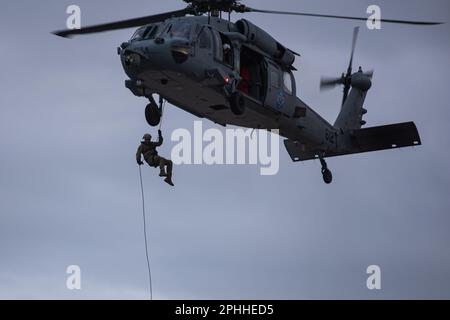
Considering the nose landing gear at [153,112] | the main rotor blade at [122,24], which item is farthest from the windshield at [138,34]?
the nose landing gear at [153,112]

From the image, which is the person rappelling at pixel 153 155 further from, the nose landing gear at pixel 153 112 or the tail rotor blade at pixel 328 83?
the tail rotor blade at pixel 328 83

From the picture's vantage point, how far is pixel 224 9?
33.1 m

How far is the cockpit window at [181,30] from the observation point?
30.3 metres

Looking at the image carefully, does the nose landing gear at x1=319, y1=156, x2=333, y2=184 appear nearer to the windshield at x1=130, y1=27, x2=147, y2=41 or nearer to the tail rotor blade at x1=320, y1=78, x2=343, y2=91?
the tail rotor blade at x1=320, y1=78, x2=343, y2=91

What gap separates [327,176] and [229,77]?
22.9ft

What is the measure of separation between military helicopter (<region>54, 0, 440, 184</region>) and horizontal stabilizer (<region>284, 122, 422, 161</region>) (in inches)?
1.2

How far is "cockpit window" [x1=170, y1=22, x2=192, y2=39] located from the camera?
99.3 feet

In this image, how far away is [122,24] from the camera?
32.0m

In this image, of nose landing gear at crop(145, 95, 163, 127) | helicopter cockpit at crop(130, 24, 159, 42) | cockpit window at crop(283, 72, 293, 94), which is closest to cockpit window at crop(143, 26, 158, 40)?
helicopter cockpit at crop(130, 24, 159, 42)

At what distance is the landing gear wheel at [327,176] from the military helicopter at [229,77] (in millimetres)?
19
